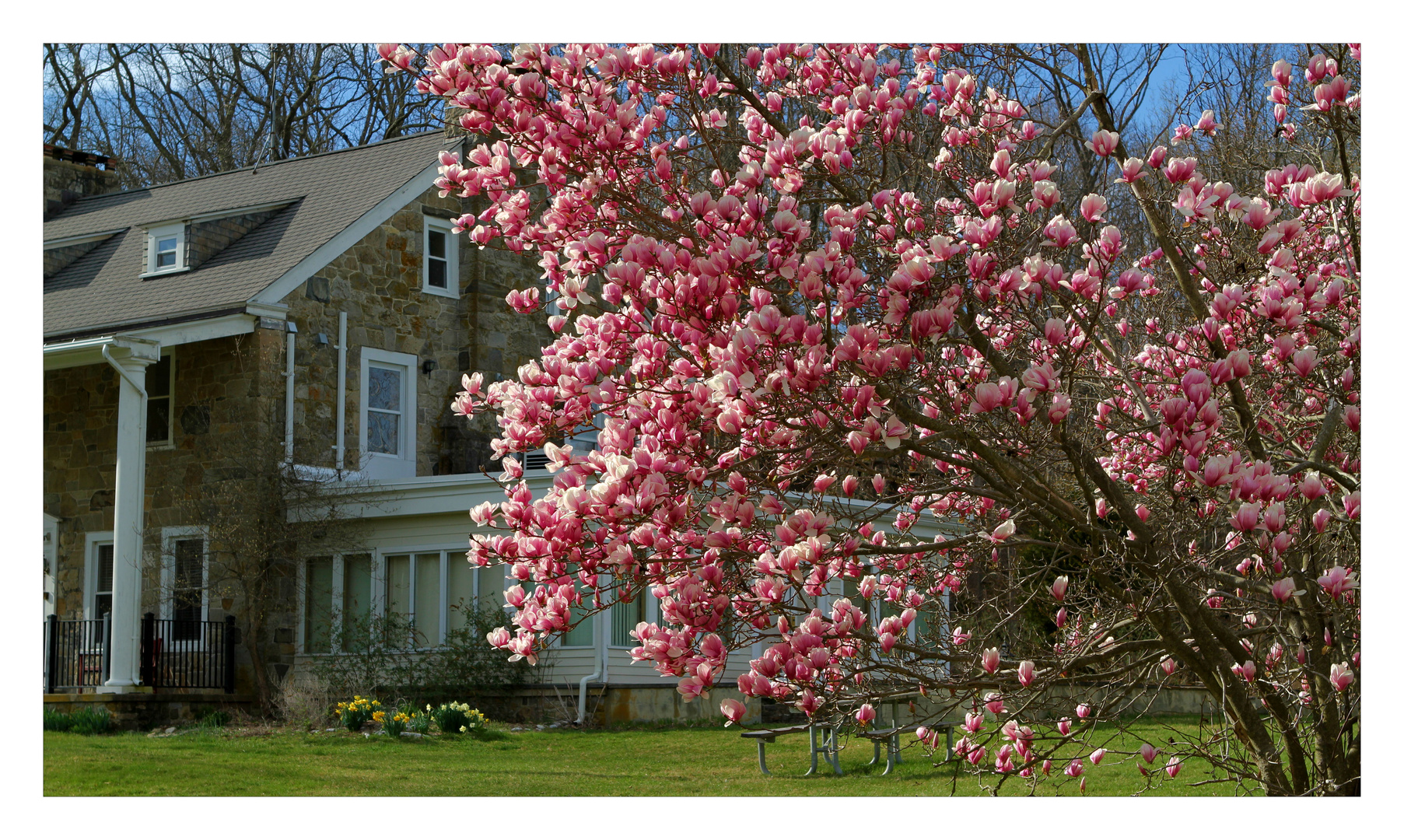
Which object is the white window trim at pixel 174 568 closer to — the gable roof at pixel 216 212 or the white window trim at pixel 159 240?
the gable roof at pixel 216 212

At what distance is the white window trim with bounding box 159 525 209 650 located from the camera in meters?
11.4

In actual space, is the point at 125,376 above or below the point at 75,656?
above

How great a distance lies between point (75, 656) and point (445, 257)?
532 cm

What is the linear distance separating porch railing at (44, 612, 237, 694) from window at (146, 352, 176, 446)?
183 centimetres

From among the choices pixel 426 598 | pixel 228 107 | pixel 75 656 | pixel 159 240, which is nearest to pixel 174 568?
pixel 75 656

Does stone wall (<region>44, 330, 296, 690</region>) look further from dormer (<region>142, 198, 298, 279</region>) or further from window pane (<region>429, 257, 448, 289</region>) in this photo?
window pane (<region>429, 257, 448, 289</region>)

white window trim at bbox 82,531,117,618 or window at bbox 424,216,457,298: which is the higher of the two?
window at bbox 424,216,457,298

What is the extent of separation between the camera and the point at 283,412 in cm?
1173

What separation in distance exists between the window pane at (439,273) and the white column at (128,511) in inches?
134

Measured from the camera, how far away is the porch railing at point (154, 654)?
1074 cm

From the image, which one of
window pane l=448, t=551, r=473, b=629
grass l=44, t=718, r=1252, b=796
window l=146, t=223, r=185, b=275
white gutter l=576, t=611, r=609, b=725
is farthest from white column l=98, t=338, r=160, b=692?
white gutter l=576, t=611, r=609, b=725

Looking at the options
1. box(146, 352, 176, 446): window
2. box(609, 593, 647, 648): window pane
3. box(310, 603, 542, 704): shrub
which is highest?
box(146, 352, 176, 446): window

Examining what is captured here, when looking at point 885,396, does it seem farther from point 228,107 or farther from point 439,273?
point 228,107
